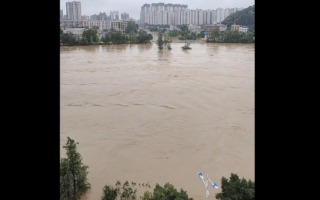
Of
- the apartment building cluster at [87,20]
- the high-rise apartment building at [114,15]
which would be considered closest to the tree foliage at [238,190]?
the apartment building cluster at [87,20]

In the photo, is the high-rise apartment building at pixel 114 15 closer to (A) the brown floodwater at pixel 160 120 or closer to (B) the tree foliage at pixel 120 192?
(A) the brown floodwater at pixel 160 120

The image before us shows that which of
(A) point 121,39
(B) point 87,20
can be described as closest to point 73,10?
(B) point 87,20

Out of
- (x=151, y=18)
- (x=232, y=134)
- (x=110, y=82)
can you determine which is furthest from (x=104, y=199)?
(x=151, y=18)

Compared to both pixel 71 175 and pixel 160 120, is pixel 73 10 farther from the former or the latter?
pixel 71 175

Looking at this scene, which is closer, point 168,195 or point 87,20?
point 168,195

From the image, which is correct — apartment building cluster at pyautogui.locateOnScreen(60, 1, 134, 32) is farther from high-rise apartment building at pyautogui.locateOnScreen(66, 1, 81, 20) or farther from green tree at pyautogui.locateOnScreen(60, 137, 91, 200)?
green tree at pyautogui.locateOnScreen(60, 137, 91, 200)

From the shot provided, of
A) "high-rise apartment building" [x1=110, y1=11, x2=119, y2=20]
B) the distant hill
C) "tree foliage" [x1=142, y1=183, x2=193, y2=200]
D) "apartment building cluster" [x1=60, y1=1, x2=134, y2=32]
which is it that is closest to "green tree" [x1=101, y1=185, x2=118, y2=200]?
"tree foliage" [x1=142, y1=183, x2=193, y2=200]
